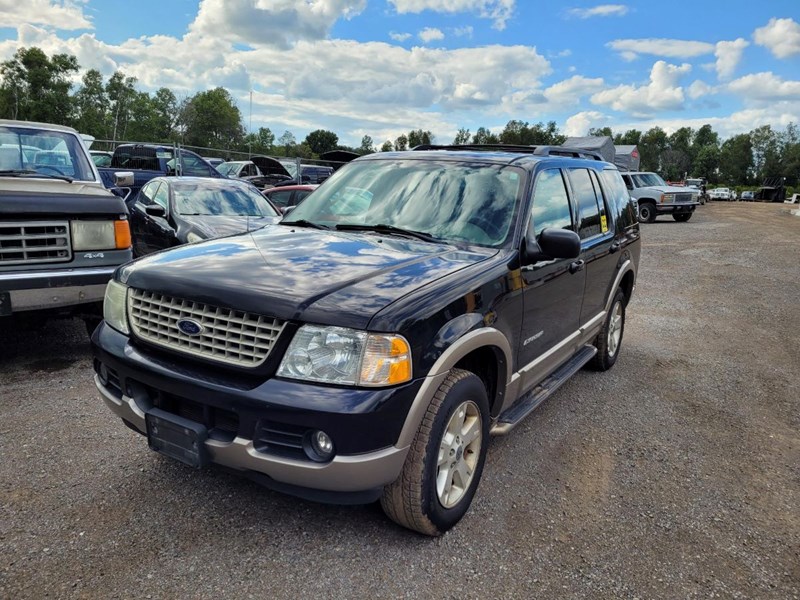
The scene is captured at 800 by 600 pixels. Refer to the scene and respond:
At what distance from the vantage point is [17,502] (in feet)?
9.32

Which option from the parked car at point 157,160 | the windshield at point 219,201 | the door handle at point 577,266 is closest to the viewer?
the door handle at point 577,266

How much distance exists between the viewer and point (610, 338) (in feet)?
17.6

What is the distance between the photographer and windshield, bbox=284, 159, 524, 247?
3338mm

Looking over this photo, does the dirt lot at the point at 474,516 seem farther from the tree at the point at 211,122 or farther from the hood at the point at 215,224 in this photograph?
the tree at the point at 211,122

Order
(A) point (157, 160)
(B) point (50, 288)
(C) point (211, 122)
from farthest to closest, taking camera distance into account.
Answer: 1. (C) point (211, 122)
2. (A) point (157, 160)
3. (B) point (50, 288)

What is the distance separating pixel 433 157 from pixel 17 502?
3078mm

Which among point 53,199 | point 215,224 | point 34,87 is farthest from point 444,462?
point 34,87

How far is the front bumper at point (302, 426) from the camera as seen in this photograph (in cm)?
219

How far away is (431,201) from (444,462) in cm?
161

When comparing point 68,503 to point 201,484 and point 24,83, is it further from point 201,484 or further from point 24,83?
point 24,83

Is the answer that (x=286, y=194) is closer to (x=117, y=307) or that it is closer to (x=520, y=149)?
(x=520, y=149)

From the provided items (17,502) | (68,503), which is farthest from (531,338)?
(17,502)

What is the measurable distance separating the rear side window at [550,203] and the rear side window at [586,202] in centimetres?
23

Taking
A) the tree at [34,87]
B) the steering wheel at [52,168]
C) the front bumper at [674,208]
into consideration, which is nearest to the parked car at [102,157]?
the steering wheel at [52,168]
